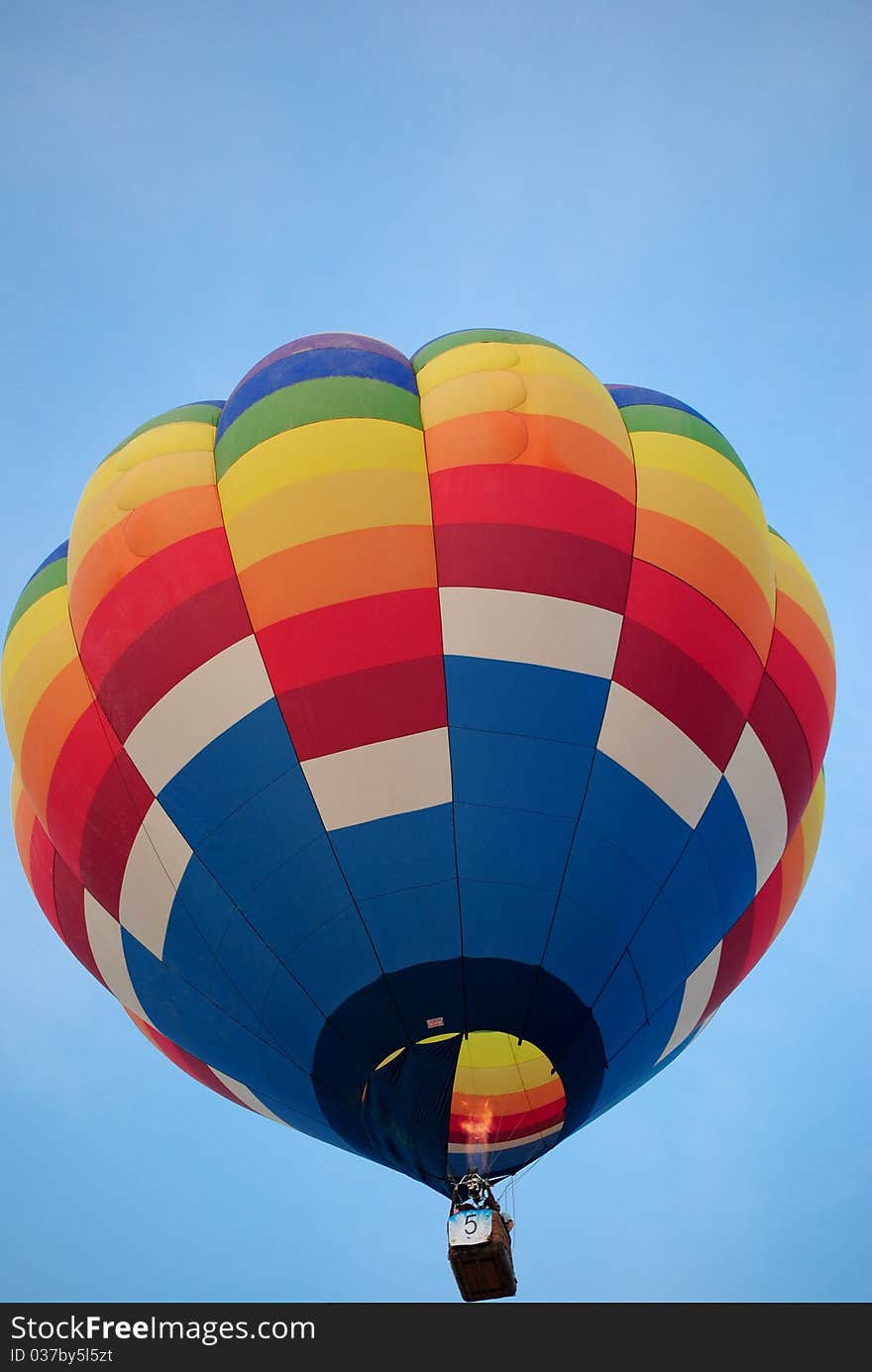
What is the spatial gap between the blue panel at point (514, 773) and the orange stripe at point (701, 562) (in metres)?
1.31

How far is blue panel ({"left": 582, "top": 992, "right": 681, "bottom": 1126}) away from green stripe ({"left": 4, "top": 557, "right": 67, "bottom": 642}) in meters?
4.46

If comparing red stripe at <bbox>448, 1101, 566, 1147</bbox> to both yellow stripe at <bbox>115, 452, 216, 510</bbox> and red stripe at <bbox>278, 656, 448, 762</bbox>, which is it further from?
yellow stripe at <bbox>115, 452, 216, 510</bbox>

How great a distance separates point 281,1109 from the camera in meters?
8.37

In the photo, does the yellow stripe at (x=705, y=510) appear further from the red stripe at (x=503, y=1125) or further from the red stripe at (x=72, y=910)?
the red stripe at (x=72, y=910)

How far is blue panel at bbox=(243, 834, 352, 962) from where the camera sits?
7.12 m

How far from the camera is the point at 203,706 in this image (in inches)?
290

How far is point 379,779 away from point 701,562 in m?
2.25

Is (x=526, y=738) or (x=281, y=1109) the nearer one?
(x=526, y=738)

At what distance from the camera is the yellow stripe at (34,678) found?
8078 mm

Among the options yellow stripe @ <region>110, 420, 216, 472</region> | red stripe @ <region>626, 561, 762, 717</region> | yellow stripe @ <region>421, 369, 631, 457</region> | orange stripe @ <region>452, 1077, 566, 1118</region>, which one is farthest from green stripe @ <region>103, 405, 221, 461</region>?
orange stripe @ <region>452, 1077, 566, 1118</region>

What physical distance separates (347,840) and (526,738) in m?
1.08

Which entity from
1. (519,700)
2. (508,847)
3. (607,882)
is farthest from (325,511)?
(607,882)

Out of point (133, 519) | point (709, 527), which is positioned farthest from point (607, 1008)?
point (133, 519)

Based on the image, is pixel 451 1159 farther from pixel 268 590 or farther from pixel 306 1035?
pixel 268 590
